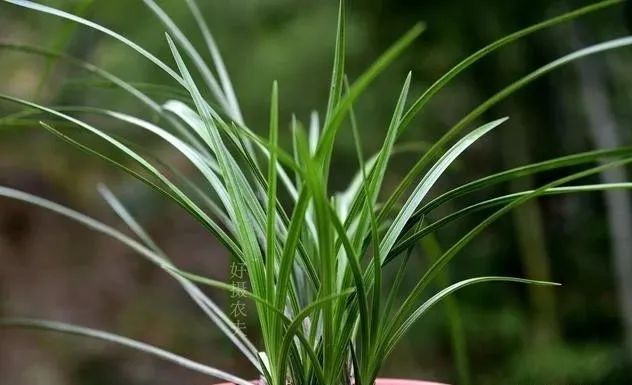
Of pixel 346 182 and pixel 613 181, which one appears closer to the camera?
pixel 613 181

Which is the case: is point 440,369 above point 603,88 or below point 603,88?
below

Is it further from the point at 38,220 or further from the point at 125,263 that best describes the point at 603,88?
the point at 38,220

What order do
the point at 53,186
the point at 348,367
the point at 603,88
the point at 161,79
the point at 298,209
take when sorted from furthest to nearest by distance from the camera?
1. the point at 53,186
2. the point at 161,79
3. the point at 603,88
4. the point at 348,367
5. the point at 298,209

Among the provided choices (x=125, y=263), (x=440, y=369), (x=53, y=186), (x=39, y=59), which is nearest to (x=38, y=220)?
(x=53, y=186)

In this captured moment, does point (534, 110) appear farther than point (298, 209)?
Yes
